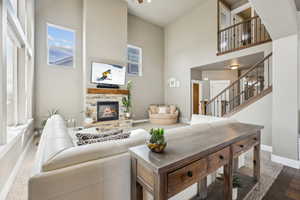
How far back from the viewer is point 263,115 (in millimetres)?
3324

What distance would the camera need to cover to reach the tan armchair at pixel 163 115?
6047 millimetres

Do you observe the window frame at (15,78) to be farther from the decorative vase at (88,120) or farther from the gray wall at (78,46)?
the decorative vase at (88,120)

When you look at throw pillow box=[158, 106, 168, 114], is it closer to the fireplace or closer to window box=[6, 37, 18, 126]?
the fireplace

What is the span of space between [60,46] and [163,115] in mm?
4604

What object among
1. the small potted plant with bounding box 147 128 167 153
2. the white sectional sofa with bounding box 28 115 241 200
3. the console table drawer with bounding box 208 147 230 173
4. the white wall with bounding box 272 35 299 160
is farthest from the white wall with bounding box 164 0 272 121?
the white sectional sofa with bounding box 28 115 241 200

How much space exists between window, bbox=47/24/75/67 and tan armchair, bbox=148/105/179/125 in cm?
374

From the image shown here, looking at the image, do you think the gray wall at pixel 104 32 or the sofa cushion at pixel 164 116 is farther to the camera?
the sofa cushion at pixel 164 116

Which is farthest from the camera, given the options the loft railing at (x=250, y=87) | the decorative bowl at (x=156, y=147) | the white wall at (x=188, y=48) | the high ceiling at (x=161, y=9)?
the high ceiling at (x=161, y=9)

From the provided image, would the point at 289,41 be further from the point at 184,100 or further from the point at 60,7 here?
the point at 60,7

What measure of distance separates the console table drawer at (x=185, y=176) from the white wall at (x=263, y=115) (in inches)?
124

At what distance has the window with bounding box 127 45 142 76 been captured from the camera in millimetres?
6464

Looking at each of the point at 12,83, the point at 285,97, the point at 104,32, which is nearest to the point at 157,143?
the point at 285,97

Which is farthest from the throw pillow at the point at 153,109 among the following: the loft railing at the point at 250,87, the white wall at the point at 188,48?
the loft railing at the point at 250,87

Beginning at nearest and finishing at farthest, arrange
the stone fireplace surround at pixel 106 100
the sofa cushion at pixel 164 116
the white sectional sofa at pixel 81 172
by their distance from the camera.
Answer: the white sectional sofa at pixel 81 172 → the stone fireplace surround at pixel 106 100 → the sofa cushion at pixel 164 116
